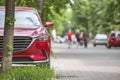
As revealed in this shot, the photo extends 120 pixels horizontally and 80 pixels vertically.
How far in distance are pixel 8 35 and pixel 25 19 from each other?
169 inches

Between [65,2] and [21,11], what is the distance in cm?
1245

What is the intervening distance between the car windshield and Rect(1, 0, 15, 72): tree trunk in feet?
11.2

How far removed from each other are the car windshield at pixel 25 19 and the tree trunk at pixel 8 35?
340 cm

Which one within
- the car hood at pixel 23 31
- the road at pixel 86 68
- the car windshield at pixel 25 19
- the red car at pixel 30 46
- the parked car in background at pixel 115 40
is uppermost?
the car windshield at pixel 25 19

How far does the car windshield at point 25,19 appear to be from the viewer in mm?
14000

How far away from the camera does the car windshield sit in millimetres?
14000

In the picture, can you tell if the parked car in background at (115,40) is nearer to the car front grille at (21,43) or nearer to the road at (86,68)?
the road at (86,68)

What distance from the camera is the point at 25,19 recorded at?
1447 centimetres

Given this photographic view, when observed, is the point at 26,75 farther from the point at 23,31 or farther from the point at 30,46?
the point at 23,31

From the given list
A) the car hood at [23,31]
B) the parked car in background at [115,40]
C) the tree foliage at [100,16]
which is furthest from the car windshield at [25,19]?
the parked car in background at [115,40]

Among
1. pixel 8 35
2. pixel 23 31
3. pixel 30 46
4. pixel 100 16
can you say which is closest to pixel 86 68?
pixel 23 31

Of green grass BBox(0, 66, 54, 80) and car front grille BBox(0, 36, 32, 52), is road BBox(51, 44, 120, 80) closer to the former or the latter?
car front grille BBox(0, 36, 32, 52)

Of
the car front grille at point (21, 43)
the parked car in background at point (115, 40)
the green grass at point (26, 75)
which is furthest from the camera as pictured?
the parked car in background at point (115, 40)

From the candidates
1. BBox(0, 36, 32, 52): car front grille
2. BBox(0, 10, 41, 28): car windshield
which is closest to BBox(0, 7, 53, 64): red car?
BBox(0, 36, 32, 52): car front grille
